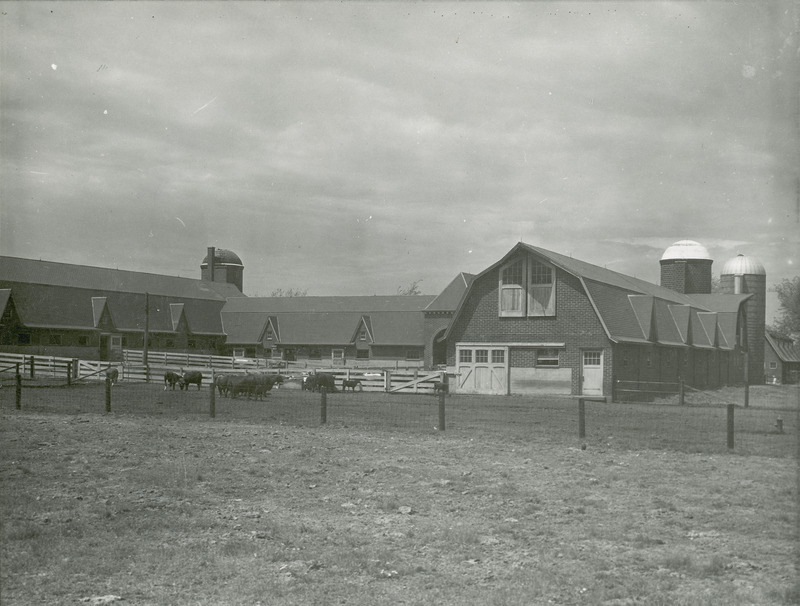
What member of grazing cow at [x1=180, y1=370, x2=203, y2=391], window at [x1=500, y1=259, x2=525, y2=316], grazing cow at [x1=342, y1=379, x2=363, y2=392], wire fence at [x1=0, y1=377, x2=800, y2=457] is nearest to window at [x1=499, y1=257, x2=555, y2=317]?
window at [x1=500, y1=259, x2=525, y2=316]

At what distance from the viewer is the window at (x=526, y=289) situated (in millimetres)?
35875

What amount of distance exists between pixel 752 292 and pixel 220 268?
56.1m

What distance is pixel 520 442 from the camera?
1630 cm

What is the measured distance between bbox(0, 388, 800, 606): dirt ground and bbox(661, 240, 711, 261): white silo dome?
48168 mm

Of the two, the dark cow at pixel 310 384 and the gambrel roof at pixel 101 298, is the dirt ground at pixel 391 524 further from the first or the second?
the gambrel roof at pixel 101 298

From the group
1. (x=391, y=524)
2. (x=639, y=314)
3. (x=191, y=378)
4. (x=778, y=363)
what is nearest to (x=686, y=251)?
(x=778, y=363)

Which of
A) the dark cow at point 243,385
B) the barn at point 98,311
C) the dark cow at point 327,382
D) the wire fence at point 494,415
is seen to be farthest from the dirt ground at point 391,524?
the barn at point 98,311

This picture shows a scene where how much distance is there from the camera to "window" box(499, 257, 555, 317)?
118ft

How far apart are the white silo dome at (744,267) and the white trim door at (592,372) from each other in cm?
3552

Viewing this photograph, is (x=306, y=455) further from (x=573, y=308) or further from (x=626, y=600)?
(x=573, y=308)

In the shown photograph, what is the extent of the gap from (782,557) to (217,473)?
8074mm

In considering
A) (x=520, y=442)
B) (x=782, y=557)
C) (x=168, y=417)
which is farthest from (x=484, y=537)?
(x=168, y=417)

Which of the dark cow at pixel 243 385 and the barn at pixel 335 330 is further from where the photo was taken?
the barn at pixel 335 330

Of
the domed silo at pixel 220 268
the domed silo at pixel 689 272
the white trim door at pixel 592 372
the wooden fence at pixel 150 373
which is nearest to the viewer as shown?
the white trim door at pixel 592 372
